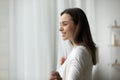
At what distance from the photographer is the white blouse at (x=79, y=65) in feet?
3.15

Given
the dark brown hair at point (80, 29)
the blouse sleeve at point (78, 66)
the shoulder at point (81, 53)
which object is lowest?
the blouse sleeve at point (78, 66)

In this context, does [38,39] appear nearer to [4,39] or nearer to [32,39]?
[32,39]

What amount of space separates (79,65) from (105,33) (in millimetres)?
1837

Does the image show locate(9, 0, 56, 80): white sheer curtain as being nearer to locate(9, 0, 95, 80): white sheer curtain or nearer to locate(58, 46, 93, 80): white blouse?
locate(9, 0, 95, 80): white sheer curtain

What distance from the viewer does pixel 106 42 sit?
2.72 metres

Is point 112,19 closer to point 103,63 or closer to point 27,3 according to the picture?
point 103,63

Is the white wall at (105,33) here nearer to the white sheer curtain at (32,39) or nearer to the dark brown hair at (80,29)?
the white sheer curtain at (32,39)

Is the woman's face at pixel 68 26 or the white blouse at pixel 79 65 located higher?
the woman's face at pixel 68 26

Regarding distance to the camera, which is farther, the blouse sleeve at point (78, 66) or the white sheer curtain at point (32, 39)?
the white sheer curtain at point (32, 39)

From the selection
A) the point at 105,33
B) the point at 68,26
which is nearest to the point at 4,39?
the point at 105,33

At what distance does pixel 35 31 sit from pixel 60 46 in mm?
354

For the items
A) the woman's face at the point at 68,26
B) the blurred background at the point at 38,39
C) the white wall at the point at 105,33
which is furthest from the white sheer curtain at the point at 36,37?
the woman's face at the point at 68,26

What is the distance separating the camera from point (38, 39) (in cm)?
262

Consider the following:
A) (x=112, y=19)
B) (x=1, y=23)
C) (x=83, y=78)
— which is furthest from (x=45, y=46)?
(x=83, y=78)
